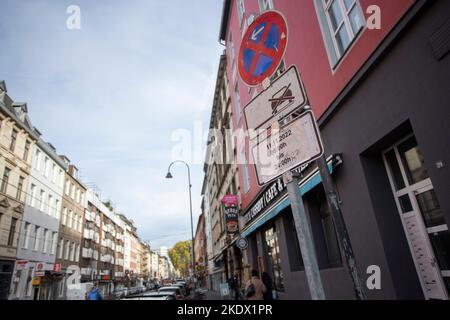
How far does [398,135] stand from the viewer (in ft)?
17.8

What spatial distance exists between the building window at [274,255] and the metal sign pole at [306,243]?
1109 cm

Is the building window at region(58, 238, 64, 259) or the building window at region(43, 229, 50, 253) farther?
the building window at region(58, 238, 64, 259)

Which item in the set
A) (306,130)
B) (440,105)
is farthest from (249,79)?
(440,105)

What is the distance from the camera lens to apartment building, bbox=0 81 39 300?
2341cm

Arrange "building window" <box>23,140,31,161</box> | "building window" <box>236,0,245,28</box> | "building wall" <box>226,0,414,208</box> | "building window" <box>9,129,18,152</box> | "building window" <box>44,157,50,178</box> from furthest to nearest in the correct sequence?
"building window" <box>44,157,50,178</box>
"building window" <box>23,140,31,161</box>
"building window" <box>9,129,18,152</box>
"building window" <box>236,0,245,28</box>
"building wall" <box>226,0,414,208</box>

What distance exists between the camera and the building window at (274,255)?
12.9 metres

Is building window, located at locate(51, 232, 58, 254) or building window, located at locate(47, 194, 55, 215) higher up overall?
building window, located at locate(47, 194, 55, 215)

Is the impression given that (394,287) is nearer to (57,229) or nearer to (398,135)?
(398,135)

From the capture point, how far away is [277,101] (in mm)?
2477

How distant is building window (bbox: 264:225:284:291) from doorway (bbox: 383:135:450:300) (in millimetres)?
7514

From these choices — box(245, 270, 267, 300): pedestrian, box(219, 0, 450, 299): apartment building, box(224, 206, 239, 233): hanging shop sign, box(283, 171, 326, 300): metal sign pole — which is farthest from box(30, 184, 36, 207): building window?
box(283, 171, 326, 300): metal sign pole

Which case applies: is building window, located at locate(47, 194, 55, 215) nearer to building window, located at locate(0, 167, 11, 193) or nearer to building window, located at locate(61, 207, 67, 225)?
building window, located at locate(61, 207, 67, 225)

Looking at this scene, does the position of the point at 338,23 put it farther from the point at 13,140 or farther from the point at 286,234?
the point at 13,140
